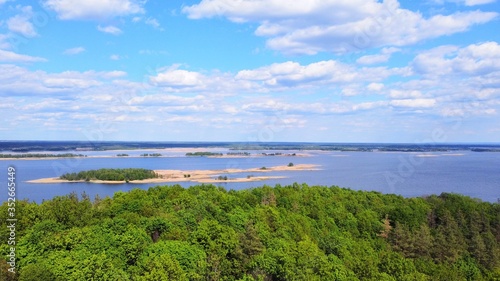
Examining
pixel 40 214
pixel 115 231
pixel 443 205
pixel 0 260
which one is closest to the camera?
pixel 0 260

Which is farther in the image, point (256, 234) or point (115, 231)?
point (256, 234)

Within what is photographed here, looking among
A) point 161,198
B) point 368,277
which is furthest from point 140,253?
point 161,198

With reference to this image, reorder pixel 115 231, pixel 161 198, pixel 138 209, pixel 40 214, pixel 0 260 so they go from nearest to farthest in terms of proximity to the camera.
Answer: pixel 0 260, pixel 115 231, pixel 40 214, pixel 138 209, pixel 161 198

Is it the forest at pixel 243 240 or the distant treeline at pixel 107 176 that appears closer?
the forest at pixel 243 240

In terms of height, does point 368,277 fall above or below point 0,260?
below

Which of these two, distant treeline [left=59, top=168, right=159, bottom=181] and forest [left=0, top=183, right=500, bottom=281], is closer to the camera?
forest [left=0, top=183, right=500, bottom=281]

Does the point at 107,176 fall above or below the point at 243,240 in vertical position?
below

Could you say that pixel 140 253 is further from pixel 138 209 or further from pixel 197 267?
pixel 138 209

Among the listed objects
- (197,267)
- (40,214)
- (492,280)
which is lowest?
(492,280)
